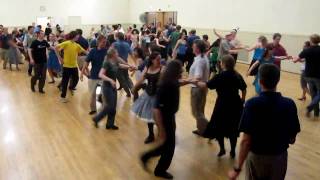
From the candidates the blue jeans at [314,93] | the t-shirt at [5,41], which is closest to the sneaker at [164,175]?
the blue jeans at [314,93]

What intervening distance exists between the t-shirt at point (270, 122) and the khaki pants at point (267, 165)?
0.04 m

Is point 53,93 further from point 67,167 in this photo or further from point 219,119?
point 219,119

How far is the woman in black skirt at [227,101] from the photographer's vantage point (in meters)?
4.45

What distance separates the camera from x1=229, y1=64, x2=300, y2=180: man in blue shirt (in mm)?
2604

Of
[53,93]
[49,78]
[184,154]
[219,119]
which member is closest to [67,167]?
[184,154]

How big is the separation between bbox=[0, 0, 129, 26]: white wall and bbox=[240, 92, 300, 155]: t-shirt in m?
20.9

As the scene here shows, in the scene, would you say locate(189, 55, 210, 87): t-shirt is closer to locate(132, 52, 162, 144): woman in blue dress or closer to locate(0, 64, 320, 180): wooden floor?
locate(132, 52, 162, 144): woman in blue dress

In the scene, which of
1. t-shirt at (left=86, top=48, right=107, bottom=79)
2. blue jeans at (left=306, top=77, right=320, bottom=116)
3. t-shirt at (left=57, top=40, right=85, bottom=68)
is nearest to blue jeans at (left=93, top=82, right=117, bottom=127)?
t-shirt at (left=86, top=48, right=107, bottom=79)

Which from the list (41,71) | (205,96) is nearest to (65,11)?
(41,71)

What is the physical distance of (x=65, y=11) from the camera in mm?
22547

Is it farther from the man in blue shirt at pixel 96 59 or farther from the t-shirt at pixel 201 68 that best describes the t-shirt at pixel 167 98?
the man in blue shirt at pixel 96 59

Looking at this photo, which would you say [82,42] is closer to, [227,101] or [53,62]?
[53,62]

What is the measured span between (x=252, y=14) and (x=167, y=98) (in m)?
11.3

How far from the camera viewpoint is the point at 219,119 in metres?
4.62
